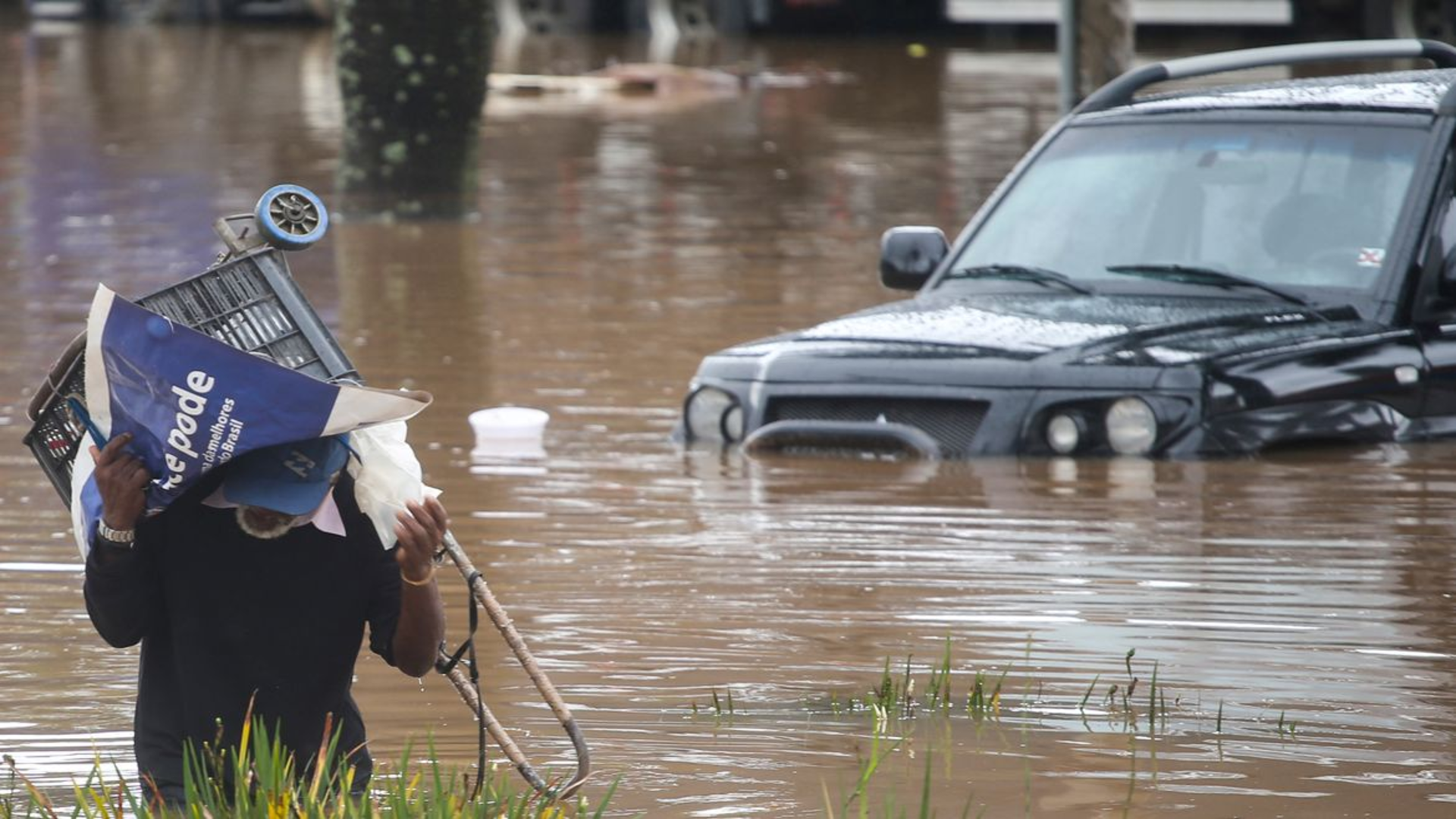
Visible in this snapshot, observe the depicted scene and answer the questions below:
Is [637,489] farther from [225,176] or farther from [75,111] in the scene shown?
[75,111]

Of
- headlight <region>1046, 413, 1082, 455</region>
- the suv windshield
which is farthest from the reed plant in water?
the suv windshield

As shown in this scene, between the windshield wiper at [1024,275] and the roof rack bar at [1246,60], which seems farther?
the roof rack bar at [1246,60]

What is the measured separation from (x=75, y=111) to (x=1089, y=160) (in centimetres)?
1908

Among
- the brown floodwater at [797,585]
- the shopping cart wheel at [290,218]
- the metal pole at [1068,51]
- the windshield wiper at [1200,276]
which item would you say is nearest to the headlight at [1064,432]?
the brown floodwater at [797,585]

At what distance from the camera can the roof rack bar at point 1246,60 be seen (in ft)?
30.9

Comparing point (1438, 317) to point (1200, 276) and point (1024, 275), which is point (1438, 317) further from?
point (1024, 275)

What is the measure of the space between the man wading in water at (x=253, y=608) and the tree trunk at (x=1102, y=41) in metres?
12.9

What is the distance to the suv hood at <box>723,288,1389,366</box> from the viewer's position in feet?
26.8

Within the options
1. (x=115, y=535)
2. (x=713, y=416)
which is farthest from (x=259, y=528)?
(x=713, y=416)

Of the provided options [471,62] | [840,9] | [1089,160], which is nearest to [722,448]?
[1089,160]

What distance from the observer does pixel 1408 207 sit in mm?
8555

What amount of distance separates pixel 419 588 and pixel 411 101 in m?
12.7

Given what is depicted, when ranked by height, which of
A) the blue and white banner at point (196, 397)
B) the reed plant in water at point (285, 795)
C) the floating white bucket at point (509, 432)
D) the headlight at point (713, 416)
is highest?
the blue and white banner at point (196, 397)

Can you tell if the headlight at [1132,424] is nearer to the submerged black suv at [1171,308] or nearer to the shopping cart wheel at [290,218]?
the submerged black suv at [1171,308]
